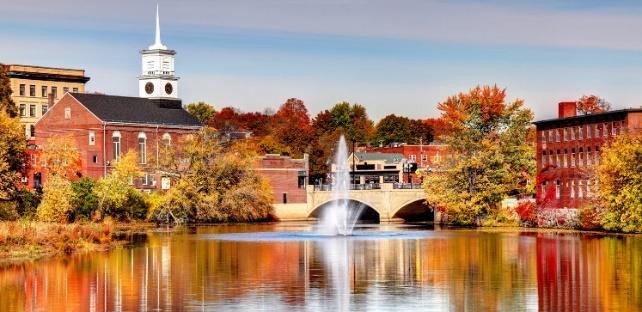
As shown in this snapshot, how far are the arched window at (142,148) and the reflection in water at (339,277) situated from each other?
62.6 meters

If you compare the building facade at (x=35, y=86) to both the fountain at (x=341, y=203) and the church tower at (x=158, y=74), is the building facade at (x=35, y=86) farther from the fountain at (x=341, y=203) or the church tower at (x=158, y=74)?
the fountain at (x=341, y=203)

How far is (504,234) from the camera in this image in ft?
297

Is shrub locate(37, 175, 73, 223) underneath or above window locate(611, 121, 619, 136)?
underneath

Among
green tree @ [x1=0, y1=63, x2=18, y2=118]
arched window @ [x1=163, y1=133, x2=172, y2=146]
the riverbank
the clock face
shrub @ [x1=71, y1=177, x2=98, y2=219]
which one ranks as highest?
→ the clock face

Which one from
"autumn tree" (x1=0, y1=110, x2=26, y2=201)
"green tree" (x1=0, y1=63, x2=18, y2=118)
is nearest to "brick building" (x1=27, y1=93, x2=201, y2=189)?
"green tree" (x1=0, y1=63, x2=18, y2=118)

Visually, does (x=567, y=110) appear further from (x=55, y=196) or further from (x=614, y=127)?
(x=55, y=196)

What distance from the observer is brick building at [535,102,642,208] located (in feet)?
338

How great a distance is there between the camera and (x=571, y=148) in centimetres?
11100

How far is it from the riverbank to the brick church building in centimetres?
5226

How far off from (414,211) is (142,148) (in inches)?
1290

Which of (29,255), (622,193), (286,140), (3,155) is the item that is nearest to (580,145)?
(622,193)

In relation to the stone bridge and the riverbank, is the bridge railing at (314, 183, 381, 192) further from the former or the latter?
the riverbank

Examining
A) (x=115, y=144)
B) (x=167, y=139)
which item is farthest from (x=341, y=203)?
(x=115, y=144)

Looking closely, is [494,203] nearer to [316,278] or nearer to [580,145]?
[580,145]
